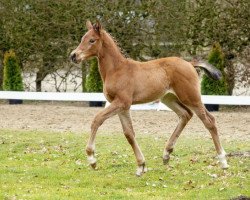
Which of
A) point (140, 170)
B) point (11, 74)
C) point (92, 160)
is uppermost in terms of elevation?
point (92, 160)

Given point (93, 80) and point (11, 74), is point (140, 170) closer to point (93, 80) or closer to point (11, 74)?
point (93, 80)

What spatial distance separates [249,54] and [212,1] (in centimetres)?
190

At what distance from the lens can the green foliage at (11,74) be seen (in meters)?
21.3

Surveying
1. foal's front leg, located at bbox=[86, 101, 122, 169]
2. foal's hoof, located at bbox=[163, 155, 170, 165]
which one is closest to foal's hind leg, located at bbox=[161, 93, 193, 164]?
foal's hoof, located at bbox=[163, 155, 170, 165]

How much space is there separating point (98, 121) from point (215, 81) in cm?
1061

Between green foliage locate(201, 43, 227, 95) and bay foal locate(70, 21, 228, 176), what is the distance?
937 centimetres

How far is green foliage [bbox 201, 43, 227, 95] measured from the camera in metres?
19.5

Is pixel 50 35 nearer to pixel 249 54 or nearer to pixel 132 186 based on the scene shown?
pixel 249 54

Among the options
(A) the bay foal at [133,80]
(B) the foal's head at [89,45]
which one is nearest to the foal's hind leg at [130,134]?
(A) the bay foal at [133,80]

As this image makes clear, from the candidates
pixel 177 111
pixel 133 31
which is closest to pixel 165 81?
pixel 177 111

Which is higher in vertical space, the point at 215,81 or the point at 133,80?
the point at 133,80

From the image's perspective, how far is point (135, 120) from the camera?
56.0 ft

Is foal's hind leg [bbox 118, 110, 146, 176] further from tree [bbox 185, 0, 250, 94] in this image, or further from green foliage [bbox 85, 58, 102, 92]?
green foliage [bbox 85, 58, 102, 92]

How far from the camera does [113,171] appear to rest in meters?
10.3
